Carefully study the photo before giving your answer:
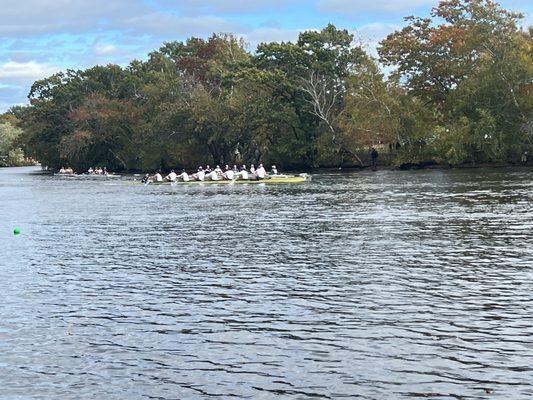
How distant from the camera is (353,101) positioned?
322ft

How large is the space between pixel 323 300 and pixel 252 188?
53.3 meters

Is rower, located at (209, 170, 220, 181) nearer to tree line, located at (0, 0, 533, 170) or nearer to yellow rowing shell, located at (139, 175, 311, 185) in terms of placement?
yellow rowing shell, located at (139, 175, 311, 185)

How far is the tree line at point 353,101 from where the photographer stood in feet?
293

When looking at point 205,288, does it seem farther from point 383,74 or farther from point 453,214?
point 383,74

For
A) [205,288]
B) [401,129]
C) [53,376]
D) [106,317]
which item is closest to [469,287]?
[205,288]

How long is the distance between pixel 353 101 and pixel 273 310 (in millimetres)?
83045

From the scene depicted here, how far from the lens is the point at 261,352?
1409 cm

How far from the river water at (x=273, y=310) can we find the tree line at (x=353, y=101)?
185ft

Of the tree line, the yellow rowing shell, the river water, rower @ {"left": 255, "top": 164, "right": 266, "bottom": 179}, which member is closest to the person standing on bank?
the tree line

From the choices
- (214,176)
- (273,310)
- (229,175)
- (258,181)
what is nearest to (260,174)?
(258,181)

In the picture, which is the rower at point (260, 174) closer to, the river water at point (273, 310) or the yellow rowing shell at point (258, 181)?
the yellow rowing shell at point (258, 181)

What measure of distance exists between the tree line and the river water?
5643cm

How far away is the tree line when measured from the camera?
8931cm

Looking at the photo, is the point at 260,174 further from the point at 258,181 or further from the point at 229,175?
the point at 229,175
